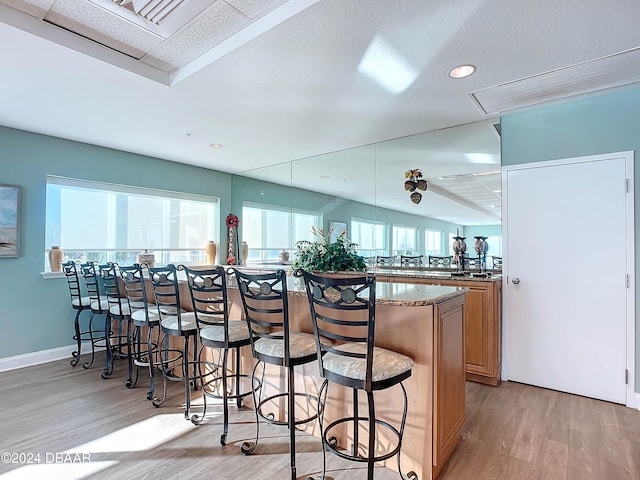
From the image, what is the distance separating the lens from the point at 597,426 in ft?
7.82

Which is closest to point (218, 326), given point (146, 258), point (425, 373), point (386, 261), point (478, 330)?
point (425, 373)

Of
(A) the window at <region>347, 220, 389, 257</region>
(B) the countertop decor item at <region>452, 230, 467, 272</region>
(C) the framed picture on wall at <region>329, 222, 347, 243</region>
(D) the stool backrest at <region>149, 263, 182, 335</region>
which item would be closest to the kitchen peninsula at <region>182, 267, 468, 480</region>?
Answer: (D) the stool backrest at <region>149, 263, 182, 335</region>

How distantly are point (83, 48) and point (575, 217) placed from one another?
3.92 meters

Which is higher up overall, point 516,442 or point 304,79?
point 304,79

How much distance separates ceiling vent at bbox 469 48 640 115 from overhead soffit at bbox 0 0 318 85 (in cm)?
176

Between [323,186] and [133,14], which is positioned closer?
[133,14]

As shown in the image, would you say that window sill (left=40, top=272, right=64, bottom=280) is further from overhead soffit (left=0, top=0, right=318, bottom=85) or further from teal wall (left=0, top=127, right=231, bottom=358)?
overhead soffit (left=0, top=0, right=318, bottom=85)

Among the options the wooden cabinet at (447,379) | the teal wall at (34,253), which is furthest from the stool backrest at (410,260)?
the teal wall at (34,253)

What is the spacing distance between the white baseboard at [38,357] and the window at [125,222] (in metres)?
0.95

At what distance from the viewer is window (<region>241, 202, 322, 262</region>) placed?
216 inches

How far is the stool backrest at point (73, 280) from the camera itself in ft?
11.8

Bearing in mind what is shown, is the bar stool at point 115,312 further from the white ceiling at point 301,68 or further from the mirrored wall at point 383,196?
the mirrored wall at point 383,196

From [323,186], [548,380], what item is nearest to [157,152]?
[323,186]

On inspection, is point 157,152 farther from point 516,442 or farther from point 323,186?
point 516,442
